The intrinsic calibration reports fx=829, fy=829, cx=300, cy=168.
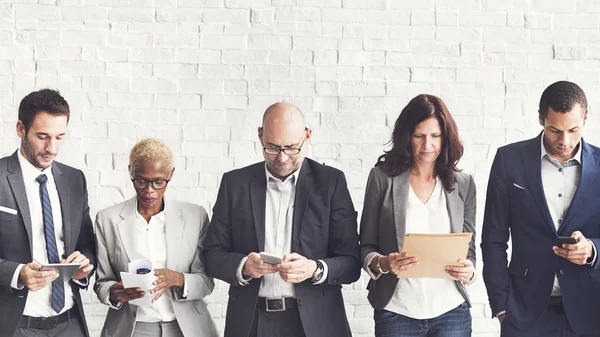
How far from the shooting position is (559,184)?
11.6ft

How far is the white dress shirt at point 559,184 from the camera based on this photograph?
3500 millimetres

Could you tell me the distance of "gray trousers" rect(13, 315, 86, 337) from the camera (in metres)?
3.44

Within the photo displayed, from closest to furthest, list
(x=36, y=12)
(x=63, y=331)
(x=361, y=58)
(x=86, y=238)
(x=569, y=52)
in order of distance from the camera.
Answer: (x=63, y=331), (x=86, y=238), (x=36, y=12), (x=361, y=58), (x=569, y=52)

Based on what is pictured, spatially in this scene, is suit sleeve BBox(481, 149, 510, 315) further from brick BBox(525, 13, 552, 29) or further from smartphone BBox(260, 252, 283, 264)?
brick BBox(525, 13, 552, 29)

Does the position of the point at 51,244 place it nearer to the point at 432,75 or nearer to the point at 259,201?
the point at 259,201

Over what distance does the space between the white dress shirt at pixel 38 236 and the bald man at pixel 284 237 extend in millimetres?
637

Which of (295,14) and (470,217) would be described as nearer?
(470,217)

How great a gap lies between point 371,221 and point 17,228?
4.97 feet

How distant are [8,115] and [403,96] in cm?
229

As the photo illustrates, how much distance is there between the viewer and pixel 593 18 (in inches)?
197

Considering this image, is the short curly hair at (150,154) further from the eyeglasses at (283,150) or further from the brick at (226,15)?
the brick at (226,15)

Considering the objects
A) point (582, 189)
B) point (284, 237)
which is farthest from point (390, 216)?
point (582, 189)

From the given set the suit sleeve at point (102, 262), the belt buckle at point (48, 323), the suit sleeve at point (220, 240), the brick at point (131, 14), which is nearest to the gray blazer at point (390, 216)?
the suit sleeve at point (220, 240)

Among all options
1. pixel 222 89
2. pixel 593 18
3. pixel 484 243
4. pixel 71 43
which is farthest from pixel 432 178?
pixel 71 43
